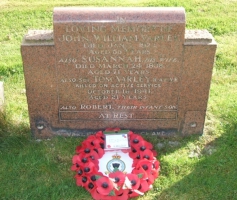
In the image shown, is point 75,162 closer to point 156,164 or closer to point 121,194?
point 121,194

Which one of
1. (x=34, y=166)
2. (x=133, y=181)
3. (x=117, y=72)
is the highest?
(x=117, y=72)

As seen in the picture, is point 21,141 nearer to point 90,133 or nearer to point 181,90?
point 90,133

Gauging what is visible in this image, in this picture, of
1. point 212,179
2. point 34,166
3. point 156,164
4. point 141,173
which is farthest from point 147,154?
point 34,166

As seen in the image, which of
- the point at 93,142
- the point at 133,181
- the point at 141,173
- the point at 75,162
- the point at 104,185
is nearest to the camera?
the point at 104,185

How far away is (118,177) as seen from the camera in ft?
15.4

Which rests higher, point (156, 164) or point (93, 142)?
point (93, 142)

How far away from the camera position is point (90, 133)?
5.57 metres

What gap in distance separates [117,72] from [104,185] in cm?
132

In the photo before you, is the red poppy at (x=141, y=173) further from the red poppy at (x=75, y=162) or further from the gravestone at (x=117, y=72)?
the gravestone at (x=117, y=72)

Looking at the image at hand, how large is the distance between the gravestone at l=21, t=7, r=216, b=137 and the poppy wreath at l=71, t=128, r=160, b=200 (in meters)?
0.36

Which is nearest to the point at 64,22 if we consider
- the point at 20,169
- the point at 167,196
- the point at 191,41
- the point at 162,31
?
the point at 162,31

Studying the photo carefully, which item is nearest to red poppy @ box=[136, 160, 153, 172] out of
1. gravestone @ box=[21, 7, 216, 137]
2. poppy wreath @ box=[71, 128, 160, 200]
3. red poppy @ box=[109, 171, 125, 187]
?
poppy wreath @ box=[71, 128, 160, 200]

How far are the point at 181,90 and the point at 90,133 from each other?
127 cm

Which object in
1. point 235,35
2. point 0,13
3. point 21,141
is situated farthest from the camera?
point 0,13
